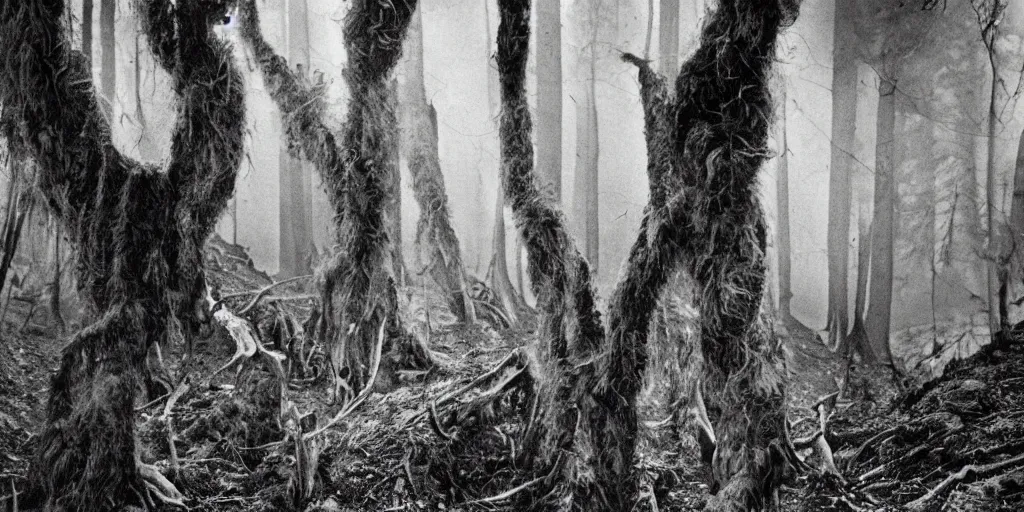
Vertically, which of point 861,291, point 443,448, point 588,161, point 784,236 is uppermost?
point 588,161

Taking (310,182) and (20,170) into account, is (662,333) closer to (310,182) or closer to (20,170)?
(20,170)

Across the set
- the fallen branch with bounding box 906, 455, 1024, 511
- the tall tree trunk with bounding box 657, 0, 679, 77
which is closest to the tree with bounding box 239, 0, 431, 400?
the fallen branch with bounding box 906, 455, 1024, 511

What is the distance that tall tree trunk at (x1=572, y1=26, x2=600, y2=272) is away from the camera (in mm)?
11766

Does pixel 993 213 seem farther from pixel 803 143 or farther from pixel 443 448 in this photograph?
pixel 443 448

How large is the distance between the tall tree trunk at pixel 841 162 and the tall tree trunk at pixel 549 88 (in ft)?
13.8

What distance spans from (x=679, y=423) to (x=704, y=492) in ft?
2.58

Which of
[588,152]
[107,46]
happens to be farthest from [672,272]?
[107,46]

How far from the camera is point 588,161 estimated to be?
12188mm

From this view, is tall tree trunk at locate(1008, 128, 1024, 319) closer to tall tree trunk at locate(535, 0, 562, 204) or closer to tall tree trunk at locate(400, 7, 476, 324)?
tall tree trunk at locate(535, 0, 562, 204)

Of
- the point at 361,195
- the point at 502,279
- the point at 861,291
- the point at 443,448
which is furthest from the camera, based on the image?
the point at 502,279

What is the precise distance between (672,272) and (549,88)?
7.22m

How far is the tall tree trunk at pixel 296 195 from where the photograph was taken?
11.0 m

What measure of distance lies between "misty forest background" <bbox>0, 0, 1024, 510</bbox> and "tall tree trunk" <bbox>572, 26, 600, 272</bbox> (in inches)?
6.2

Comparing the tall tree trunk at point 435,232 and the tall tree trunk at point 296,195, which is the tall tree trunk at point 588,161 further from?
the tall tree trunk at point 296,195
